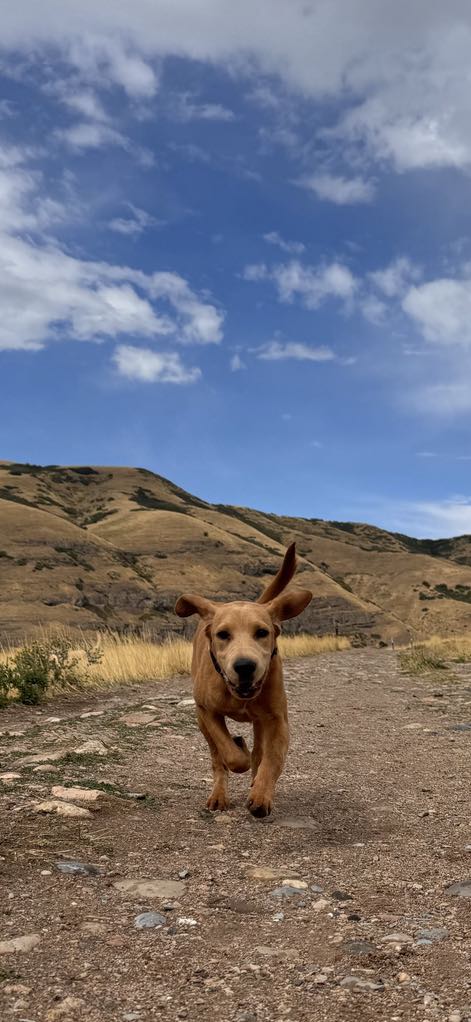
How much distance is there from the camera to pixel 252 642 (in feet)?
15.0

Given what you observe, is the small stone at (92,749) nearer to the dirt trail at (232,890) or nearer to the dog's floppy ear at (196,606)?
the dirt trail at (232,890)

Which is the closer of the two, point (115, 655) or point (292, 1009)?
point (292, 1009)

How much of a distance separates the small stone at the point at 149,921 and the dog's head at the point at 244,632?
61.2 inches

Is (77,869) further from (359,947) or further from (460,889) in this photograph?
(460,889)

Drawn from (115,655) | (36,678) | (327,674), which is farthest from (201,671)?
(327,674)

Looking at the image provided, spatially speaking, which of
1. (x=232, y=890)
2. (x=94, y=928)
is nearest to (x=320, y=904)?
(x=232, y=890)

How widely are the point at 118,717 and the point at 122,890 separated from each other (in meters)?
5.87

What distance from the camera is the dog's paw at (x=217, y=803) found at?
16.3 feet

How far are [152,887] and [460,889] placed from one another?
1.40m

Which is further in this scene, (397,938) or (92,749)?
(92,749)

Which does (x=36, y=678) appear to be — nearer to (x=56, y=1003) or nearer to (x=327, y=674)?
(x=327, y=674)

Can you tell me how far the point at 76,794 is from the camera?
16.2 feet

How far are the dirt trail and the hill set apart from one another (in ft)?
79.4

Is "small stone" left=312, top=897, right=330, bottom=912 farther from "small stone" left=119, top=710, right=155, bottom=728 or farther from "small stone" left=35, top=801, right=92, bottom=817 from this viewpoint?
"small stone" left=119, top=710, right=155, bottom=728
